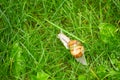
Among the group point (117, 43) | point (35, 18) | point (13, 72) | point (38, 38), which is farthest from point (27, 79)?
point (117, 43)

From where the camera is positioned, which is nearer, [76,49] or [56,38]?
[76,49]

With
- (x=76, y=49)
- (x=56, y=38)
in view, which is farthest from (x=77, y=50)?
(x=56, y=38)

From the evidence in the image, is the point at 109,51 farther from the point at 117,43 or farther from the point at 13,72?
the point at 13,72

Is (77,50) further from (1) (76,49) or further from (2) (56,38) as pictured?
(2) (56,38)
